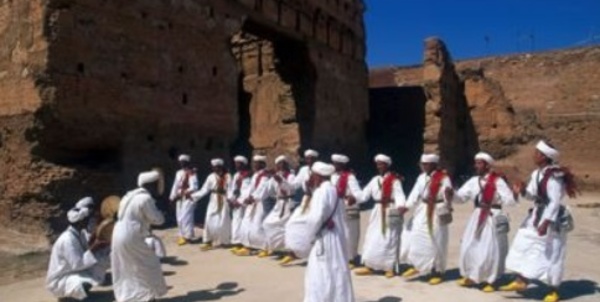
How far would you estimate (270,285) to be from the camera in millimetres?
7500

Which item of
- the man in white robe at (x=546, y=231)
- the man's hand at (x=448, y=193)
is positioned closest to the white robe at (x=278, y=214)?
the man's hand at (x=448, y=193)

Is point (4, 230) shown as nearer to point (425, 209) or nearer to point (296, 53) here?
point (425, 209)

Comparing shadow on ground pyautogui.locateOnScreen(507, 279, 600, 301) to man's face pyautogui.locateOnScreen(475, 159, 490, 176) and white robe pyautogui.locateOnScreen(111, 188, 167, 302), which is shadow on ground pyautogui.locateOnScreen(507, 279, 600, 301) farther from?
white robe pyautogui.locateOnScreen(111, 188, 167, 302)

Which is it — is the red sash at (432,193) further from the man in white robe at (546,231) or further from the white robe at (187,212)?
the white robe at (187,212)

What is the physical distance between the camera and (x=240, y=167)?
10.4 meters

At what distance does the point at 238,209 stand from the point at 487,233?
4289mm

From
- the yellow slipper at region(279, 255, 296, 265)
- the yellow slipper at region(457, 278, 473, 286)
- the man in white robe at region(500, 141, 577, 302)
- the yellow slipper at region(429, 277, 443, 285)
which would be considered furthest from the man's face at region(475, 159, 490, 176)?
the yellow slipper at region(279, 255, 296, 265)

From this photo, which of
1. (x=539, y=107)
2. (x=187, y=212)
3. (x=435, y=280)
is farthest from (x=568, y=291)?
(x=539, y=107)

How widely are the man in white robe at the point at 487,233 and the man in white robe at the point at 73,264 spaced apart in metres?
4.24

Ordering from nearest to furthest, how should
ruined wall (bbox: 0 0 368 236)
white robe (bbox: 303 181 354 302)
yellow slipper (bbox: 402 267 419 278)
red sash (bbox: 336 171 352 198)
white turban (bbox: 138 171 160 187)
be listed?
white robe (bbox: 303 181 354 302)
white turban (bbox: 138 171 160 187)
yellow slipper (bbox: 402 267 419 278)
red sash (bbox: 336 171 352 198)
ruined wall (bbox: 0 0 368 236)

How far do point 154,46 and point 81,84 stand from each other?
1.75m

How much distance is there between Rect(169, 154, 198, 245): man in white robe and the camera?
34.5 ft

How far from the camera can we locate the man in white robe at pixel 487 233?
711cm

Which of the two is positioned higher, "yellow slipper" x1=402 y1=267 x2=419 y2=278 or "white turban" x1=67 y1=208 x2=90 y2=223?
"white turban" x1=67 y1=208 x2=90 y2=223
